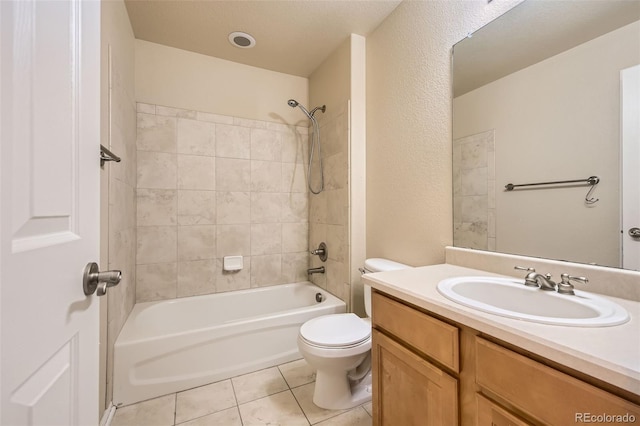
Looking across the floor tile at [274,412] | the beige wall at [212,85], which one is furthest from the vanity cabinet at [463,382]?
the beige wall at [212,85]

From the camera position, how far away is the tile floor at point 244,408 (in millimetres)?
1389

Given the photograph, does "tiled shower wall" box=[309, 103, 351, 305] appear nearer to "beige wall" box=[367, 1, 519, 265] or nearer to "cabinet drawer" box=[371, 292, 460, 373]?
"beige wall" box=[367, 1, 519, 265]

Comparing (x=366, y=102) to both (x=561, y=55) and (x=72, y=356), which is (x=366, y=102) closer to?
(x=561, y=55)

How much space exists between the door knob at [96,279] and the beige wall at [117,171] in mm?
841

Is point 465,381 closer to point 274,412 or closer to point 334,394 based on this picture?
point 334,394

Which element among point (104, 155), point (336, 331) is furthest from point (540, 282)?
point (104, 155)

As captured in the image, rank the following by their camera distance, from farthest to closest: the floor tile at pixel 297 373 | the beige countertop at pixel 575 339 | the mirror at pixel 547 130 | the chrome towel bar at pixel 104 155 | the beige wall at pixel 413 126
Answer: the floor tile at pixel 297 373
the beige wall at pixel 413 126
the chrome towel bar at pixel 104 155
the mirror at pixel 547 130
the beige countertop at pixel 575 339

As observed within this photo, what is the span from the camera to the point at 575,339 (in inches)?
22.7

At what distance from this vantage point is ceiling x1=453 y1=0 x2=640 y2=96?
36.7 inches

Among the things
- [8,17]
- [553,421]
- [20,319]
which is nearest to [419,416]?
[553,421]

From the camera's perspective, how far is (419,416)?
2.97ft

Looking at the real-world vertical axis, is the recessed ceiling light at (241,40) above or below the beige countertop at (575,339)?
above

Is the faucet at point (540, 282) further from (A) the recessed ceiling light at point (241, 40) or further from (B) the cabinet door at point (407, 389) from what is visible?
(A) the recessed ceiling light at point (241, 40)

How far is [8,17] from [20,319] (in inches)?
16.4
